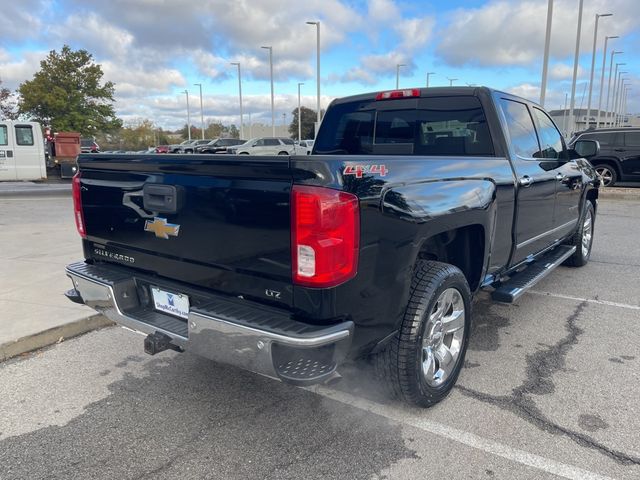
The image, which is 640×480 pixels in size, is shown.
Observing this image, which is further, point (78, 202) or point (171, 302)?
point (78, 202)

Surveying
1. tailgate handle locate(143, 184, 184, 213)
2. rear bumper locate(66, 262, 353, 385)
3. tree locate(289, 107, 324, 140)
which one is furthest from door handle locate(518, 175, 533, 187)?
tree locate(289, 107, 324, 140)

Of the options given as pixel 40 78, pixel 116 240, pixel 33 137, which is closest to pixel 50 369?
pixel 116 240

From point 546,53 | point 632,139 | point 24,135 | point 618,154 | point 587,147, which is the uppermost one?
point 546,53

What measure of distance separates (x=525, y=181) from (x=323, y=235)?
241 cm

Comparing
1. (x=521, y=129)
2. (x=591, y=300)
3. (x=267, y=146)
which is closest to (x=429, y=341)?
(x=521, y=129)

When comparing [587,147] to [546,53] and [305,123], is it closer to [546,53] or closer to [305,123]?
[546,53]

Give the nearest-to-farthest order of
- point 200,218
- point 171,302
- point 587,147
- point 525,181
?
point 200,218 → point 171,302 → point 525,181 → point 587,147

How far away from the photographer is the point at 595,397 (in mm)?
3240

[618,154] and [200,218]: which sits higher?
[618,154]

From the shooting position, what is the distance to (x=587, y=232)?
6.73 meters

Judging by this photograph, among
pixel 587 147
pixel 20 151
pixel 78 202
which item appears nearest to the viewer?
pixel 78 202

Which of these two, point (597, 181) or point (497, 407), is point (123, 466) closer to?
point (497, 407)

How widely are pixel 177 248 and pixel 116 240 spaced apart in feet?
2.08

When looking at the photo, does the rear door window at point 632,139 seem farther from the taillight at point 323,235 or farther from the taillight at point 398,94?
the taillight at point 323,235
